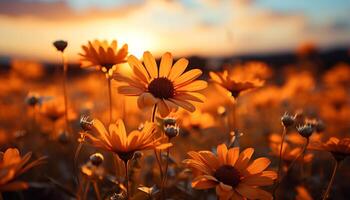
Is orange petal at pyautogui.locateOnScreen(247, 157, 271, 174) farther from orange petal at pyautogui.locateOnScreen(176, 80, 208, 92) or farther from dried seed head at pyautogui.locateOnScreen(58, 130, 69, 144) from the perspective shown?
dried seed head at pyautogui.locateOnScreen(58, 130, 69, 144)

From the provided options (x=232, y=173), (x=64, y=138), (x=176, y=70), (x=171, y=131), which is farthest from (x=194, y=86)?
(x=64, y=138)

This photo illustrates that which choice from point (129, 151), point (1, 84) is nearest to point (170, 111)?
point (129, 151)

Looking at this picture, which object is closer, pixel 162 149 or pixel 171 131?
pixel 171 131

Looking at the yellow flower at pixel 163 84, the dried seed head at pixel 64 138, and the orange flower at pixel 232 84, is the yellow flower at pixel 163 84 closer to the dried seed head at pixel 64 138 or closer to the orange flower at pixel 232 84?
the orange flower at pixel 232 84

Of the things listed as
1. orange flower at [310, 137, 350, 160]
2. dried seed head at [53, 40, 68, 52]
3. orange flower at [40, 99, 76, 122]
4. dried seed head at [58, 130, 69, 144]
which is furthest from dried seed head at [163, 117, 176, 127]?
orange flower at [40, 99, 76, 122]

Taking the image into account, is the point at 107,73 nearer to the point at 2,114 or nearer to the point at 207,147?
the point at 207,147

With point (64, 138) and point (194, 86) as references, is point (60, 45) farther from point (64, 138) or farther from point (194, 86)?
point (194, 86)
